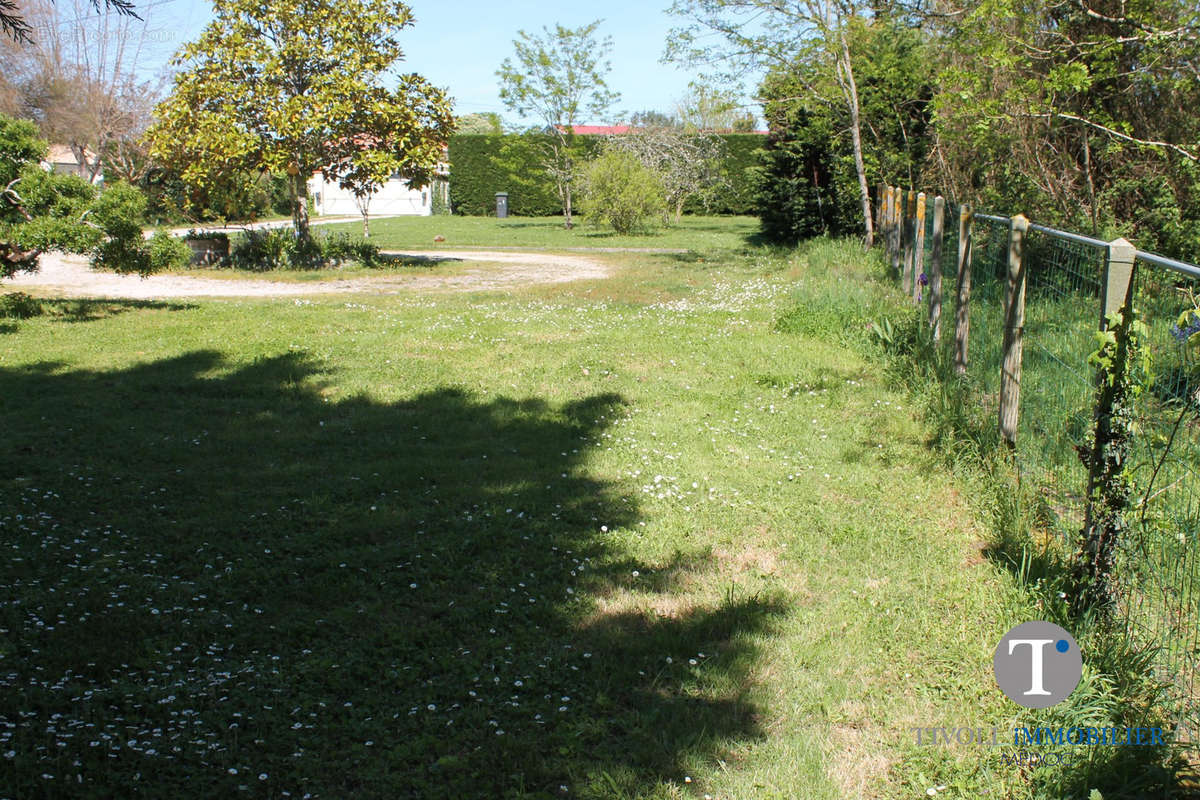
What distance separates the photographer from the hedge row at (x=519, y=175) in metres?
36.6

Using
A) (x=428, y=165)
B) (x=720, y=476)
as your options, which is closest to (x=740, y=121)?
(x=428, y=165)

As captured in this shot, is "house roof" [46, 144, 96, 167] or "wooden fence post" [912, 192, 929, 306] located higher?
"house roof" [46, 144, 96, 167]

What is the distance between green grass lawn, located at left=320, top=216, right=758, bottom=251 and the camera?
24766mm

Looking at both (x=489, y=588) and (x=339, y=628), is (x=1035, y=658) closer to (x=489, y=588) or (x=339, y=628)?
(x=489, y=588)

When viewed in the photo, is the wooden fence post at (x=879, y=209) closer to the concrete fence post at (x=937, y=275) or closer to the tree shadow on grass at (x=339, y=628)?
the concrete fence post at (x=937, y=275)

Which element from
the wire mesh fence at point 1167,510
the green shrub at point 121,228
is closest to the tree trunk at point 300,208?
the green shrub at point 121,228

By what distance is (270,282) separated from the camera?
15.9 meters

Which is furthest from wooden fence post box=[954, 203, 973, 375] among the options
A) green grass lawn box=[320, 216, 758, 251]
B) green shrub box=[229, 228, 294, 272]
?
green grass lawn box=[320, 216, 758, 251]

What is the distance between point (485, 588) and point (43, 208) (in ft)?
30.7

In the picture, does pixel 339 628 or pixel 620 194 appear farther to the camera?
pixel 620 194

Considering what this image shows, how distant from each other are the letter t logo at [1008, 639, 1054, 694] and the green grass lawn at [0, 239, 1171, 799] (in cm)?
12

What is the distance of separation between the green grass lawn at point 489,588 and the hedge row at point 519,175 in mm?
29945

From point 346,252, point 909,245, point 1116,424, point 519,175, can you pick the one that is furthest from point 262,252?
point 519,175

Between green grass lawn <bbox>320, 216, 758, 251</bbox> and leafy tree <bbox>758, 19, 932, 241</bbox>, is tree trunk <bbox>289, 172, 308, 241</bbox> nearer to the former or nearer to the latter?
green grass lawn <bbox>320, 216, 758, 251</bbox>
